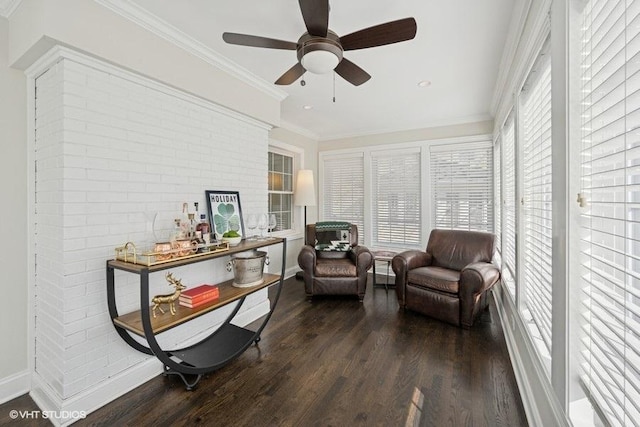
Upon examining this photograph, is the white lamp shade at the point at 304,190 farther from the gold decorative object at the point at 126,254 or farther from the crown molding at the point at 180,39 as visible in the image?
the gold decorative object at the point at 126,254

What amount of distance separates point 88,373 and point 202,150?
1.82 m

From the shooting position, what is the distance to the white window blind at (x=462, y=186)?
4.09 metres

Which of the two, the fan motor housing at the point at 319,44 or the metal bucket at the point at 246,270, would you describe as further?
the metal bucket at the point at 246,270

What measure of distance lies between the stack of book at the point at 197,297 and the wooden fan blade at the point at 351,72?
6.31 ft

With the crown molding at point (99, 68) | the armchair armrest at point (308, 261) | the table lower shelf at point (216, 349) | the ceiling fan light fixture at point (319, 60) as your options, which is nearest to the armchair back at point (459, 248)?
the armchair armrest at point (308, 261)

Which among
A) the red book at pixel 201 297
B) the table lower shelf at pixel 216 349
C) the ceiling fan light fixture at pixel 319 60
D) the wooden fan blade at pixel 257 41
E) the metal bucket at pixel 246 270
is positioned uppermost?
the wooden fan blade at pixel 257 41

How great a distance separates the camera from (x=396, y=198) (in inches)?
187

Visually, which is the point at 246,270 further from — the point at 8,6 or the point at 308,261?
the point at 8,6

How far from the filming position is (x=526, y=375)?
1.80m

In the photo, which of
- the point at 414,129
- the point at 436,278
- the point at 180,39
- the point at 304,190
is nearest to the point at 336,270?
the point at 436,278

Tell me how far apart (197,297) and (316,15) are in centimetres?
196

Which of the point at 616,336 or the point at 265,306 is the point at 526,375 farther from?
the point at 265,306

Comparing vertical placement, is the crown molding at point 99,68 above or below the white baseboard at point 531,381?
above

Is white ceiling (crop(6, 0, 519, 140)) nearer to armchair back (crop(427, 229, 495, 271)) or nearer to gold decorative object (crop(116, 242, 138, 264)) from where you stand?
gold decorative object (crop(116, 242, 138, 264))
